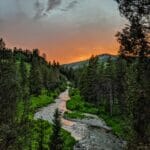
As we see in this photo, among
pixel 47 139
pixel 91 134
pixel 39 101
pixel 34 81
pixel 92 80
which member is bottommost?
pixel 91 134

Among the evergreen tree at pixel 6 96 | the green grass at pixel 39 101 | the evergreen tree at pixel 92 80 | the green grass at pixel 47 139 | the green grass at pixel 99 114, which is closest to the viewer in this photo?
the evergreen tree at pixel 6 96

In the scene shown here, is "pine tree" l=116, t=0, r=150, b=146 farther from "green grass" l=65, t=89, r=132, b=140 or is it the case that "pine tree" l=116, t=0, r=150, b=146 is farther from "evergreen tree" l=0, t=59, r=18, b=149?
"green grass" l=65, t=89, r=132, b=140

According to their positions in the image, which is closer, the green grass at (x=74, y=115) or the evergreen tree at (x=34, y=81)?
the green grass at (x=74, y=115)

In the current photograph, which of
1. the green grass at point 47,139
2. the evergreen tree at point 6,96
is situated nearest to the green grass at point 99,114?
the green grass at point 47,139

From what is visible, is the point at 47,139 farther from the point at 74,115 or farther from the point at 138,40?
the point at 138,40

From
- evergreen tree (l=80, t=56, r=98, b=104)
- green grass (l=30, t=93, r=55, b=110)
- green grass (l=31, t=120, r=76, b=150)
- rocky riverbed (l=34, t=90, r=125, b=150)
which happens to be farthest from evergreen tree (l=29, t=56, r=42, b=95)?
green grass (l=31, t=120, r=76, b=150)

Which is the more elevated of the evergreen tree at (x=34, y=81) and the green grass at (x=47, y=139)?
the evergreen tree at (x=34, y=81)

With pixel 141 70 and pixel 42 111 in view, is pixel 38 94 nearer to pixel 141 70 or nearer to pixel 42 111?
pixel 42 111

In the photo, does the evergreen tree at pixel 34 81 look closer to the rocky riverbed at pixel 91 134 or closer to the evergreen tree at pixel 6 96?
the rocky riverbed at pixel 91 134

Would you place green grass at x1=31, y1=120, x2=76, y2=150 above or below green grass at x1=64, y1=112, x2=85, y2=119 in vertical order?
below

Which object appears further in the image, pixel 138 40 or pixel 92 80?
pixel 92 80

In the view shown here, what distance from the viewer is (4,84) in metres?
34.1

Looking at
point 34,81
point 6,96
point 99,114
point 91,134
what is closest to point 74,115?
point 99,114

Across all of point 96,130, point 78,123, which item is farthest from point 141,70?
point 78,123
